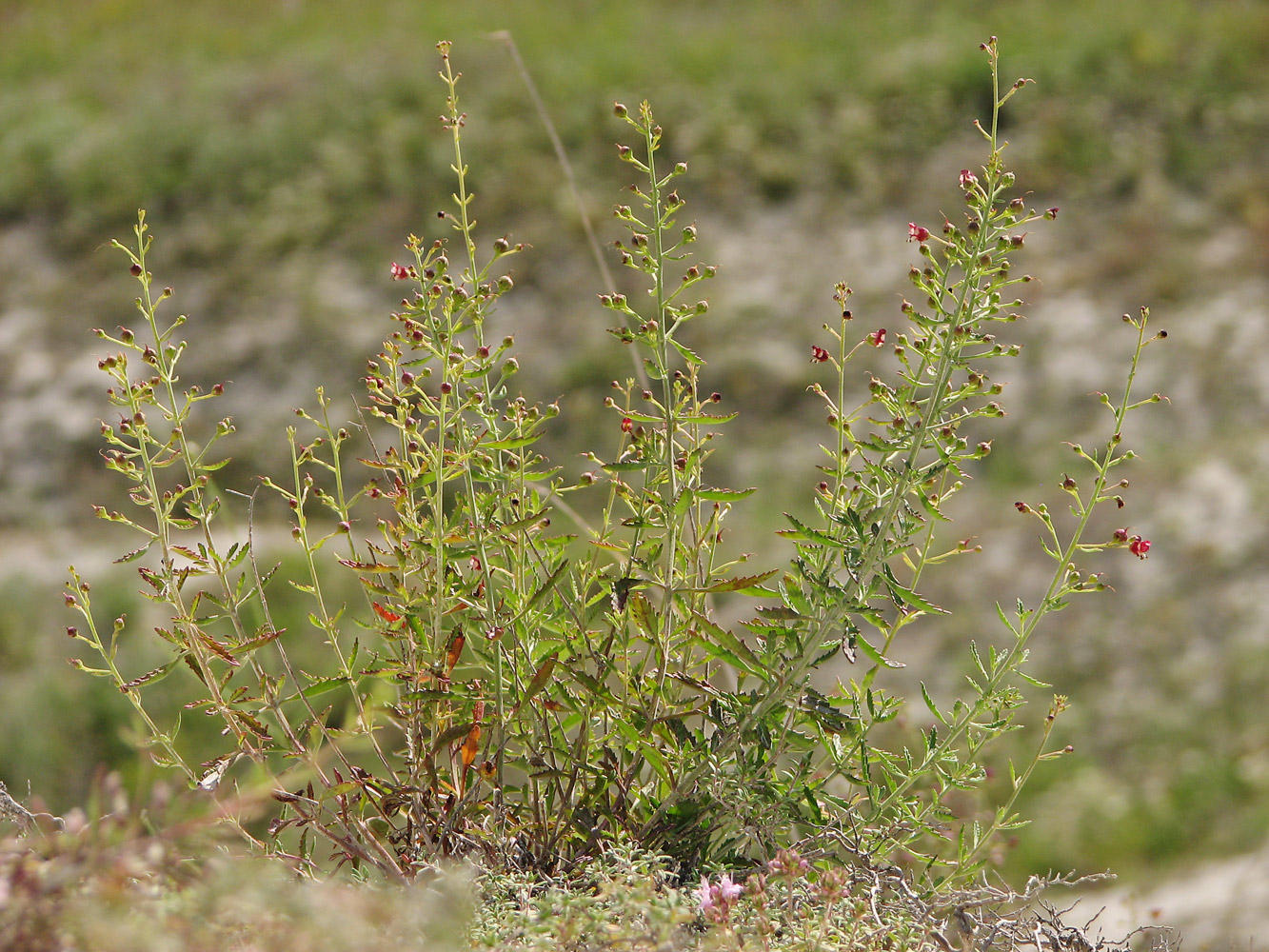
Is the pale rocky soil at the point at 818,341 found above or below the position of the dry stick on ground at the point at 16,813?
below

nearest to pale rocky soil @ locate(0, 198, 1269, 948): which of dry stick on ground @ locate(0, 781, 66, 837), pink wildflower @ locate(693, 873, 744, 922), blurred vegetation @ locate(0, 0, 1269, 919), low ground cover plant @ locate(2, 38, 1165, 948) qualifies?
blurred vegetation @ locate(0, 0, 1269, 919)

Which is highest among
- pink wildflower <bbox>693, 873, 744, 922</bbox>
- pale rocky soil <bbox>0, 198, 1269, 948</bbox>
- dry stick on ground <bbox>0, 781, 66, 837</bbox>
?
pink wildflower <bbox>693, 873, 744, 922</bbox>

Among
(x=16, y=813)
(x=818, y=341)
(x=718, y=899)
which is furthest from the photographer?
(x=818, y=341)

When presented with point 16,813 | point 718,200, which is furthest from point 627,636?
point 718,200

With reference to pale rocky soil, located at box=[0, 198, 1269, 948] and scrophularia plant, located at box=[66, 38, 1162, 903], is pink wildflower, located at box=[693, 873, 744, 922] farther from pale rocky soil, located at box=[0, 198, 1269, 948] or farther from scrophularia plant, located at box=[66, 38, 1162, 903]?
pale rocky soil, located at box=[0, 198, 1269, 948]

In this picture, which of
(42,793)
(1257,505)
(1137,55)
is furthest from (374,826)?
(1137,55)

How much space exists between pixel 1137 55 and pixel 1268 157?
115 centimetres

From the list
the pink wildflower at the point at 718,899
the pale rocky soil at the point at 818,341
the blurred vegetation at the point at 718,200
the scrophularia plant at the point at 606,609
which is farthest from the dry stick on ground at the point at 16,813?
the pale rocky soil at the point at 818,341

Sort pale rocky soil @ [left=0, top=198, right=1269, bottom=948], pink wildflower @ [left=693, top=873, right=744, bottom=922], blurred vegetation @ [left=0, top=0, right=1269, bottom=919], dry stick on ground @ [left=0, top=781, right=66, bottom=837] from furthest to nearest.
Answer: pale rocky soil @ [left=0, top=198, right=1269, bottom=948], blurred vegetation @ [left=0, top=0, right=1269, bottom=919], dry stick on ground @ [left=0, top=781, right=66, bottom=837], pink wildflower @ [left=693, top=873, right=744, bottom=922]

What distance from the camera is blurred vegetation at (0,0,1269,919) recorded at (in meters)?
3.70

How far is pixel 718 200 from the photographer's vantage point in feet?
21.0

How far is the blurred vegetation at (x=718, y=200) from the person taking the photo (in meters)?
3.70

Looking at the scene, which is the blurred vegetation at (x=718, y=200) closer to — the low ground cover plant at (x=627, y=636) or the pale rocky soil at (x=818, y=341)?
the pale rocky soil at (x=818, y=341)

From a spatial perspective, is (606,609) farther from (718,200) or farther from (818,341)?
(718,200)
